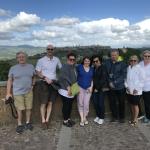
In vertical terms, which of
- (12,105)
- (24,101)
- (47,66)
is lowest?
(12,105)

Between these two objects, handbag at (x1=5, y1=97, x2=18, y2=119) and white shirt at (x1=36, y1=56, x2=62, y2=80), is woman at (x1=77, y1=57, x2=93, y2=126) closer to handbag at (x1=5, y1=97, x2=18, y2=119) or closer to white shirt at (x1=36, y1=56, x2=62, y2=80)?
white shirt at (x1=36, y1=56, x2=62, y2=80)

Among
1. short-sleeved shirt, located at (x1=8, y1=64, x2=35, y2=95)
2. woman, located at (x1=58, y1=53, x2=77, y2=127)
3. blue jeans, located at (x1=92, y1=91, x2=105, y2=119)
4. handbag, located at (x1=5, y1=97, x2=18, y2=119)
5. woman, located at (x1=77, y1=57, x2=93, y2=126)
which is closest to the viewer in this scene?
short-sleeved shirt, located at (x1=8, y1=64, x2=35, y2=95)

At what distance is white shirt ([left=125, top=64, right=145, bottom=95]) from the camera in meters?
8.00

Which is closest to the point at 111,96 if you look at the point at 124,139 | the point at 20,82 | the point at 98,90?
the point at 98,90

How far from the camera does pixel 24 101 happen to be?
8.01 meters

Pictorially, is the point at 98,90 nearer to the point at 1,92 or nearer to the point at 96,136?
the point at 96,136

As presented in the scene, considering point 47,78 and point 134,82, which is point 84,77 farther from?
point 134,82

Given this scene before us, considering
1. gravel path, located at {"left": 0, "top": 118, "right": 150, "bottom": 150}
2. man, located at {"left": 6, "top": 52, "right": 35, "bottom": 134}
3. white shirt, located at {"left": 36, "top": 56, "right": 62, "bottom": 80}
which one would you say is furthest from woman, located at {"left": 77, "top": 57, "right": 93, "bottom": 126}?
man, located at {"left": 6, "top": 52, "right": 35, "bottom": 134}

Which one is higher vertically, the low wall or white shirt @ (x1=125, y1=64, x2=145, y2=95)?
white shirt @ (x1=125, y1=64, x2=145, y2=95)

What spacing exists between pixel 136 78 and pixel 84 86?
48.5 inches

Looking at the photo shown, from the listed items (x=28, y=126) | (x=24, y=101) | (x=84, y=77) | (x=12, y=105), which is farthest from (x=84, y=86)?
(x=12, y=105)

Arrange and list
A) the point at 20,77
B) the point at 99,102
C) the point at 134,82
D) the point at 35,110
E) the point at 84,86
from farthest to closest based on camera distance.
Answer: the point at 35,110
the point at 99,102
the point at 84,86
the point at 134,82
the point at 20,77

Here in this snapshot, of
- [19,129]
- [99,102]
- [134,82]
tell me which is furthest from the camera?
[99,102]

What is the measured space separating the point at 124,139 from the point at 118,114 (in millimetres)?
1518
